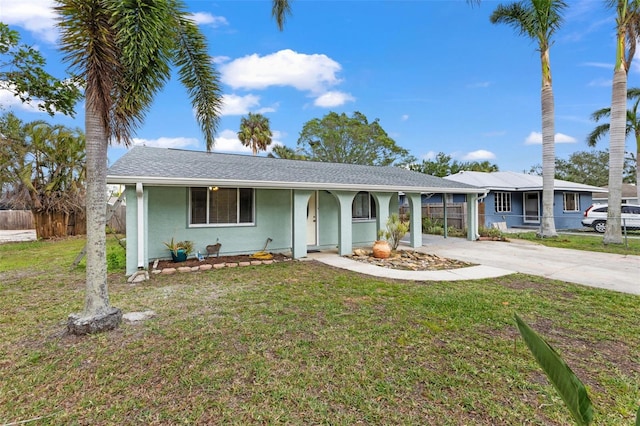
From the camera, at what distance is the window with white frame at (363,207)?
1173 cm

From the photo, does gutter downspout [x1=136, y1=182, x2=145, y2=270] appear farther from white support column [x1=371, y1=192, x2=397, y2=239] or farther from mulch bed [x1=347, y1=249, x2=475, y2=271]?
white support column [x1=371, y1=192, x2=397, y2=239]

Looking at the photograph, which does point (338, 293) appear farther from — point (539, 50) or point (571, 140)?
point (571, 140)

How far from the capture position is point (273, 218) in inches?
393

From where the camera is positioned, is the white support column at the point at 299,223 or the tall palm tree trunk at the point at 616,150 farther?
the tall palm tree trunk at the point at 616,150

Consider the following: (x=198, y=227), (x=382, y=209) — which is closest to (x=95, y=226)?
(x=198, y=227)

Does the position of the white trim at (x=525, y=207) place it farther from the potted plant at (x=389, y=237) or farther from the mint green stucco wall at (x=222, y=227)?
the mint green stucco wall at (x=222, y=227)

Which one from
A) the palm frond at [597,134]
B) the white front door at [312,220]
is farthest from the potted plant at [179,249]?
the palm frond at [597,134]

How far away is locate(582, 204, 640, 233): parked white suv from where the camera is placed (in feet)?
52.1

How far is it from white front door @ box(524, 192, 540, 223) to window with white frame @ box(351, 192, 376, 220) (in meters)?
13.6

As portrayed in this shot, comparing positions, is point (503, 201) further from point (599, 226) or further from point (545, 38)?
point (545, 38)

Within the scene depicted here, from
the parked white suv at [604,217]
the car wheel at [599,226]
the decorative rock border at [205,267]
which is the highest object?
the parked white suv at [604,217]

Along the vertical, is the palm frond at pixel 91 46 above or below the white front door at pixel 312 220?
above

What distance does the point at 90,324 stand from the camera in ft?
13.1

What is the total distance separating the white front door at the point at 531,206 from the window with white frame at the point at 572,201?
7.17 feet
